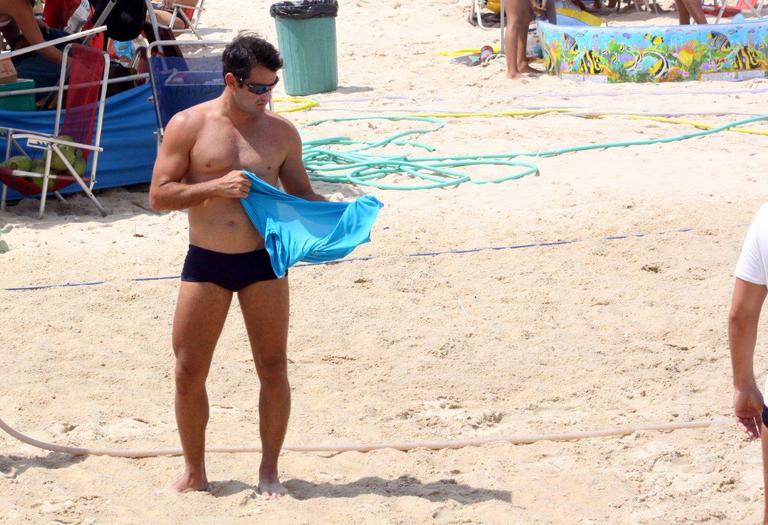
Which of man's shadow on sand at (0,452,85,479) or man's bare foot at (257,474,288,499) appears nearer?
man's bare foot at (257,474,288,499)

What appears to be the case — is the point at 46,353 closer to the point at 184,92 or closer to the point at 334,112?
the point at 184,92

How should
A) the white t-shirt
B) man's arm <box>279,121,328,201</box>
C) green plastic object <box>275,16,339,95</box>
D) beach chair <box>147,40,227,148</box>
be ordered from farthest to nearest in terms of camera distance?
1. green plastic object <box>275,16,339,95</box>
2. beach chair <box>147,40,227,148</box>
3. man's arm <box>279,121,328,201</box>
4. the white t-shirt

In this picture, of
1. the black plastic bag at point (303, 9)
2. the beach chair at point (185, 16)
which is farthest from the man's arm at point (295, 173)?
the beach chair at point (185, 16)

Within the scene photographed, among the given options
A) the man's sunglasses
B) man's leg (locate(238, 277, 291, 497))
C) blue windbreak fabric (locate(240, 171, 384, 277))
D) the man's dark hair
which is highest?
the man's dark hair

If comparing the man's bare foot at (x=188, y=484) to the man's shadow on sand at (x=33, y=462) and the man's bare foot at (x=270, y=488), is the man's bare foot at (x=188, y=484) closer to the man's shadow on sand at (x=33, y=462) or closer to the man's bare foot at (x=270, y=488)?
the man's bare foot at (x=270, y=488)

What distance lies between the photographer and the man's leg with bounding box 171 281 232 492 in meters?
3.70

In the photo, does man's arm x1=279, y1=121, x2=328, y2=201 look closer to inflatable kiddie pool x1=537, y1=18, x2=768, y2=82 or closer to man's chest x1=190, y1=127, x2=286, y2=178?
man's chest x1=190, y1=127, x2=286, y2=178

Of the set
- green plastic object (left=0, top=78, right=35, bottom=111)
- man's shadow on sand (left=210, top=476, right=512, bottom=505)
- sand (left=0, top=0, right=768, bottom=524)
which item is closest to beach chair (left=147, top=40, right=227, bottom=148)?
sand (left=0, top=0, right=768, bottom=524)

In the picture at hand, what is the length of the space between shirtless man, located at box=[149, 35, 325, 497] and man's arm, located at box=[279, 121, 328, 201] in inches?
1.7

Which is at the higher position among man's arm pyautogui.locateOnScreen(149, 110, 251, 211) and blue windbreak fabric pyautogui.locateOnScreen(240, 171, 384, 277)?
man's arm pyautogui.locateOnScreen(149, 110, 251, 211)

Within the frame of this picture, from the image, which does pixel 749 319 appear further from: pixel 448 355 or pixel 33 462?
pixel 33 462

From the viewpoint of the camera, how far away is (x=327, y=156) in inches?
350

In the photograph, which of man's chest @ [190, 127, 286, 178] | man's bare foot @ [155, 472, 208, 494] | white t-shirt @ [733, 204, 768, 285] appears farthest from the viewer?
man's bare foot @ [155, 472, 208, 494]

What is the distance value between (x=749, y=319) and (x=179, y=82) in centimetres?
562
